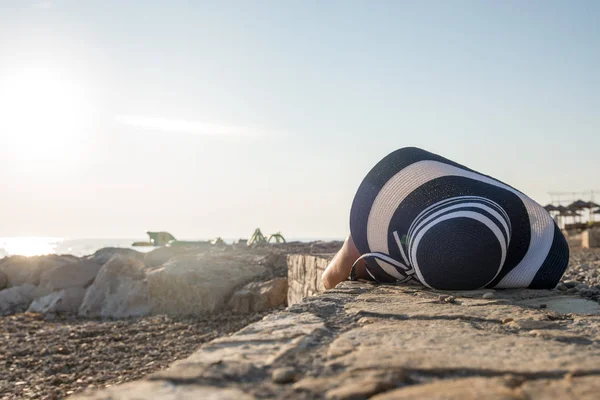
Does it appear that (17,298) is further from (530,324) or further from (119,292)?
(530,324)

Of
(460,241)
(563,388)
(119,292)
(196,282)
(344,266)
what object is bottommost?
(119,292)

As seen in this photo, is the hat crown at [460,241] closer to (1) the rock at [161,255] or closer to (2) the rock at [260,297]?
Answer: (2) the rock at [260,297]

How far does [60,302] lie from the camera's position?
10250 mm

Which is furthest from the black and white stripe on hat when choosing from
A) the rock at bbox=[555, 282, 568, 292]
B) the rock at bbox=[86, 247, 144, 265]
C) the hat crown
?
the rock at bbox=[86, 247, 144, 265]

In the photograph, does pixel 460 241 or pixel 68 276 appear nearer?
pixel 460 241

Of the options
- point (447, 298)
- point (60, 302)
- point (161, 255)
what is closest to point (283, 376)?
point (447, 298)

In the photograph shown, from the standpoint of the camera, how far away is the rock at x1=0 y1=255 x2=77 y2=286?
12820 millimetres

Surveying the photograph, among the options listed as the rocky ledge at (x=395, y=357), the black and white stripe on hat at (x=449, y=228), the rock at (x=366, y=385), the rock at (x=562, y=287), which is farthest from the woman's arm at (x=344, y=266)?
the rock at (x=366, y=385)

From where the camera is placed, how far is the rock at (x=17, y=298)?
10.9 metres

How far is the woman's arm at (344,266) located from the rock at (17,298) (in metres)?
9.33

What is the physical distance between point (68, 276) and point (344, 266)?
10082 millimetres

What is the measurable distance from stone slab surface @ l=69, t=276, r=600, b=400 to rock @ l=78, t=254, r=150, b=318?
7719 millimetres

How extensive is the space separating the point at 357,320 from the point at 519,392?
2.99 ft

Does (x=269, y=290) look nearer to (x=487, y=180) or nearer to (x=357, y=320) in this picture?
(x=487, y=180)
